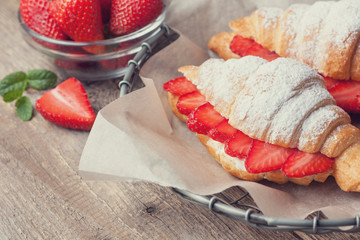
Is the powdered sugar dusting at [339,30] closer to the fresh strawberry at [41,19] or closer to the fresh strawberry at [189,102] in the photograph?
the fresh strawberry at [189,102]

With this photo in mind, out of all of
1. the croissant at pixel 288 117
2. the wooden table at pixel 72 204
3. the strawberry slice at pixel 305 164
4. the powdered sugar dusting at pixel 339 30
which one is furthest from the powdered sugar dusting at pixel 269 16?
the wooden table at pixel 72 204

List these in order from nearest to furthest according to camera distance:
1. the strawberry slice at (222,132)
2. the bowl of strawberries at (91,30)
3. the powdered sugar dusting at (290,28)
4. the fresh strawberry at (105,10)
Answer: the strawberry slice at (222,132)
the powdered sugar dusting at (290,28)
the bowl of strawberries at (91,30)
the fresh strawberry at (105,10)

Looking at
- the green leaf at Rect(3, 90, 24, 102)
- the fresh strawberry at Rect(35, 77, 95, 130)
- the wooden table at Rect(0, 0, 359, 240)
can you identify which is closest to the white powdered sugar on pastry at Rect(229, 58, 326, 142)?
the wooden table at Rect(0, 0, 359, 240)

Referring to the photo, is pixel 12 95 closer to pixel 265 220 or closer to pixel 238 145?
pixel 238 145

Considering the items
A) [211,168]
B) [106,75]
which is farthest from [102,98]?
[211,168]

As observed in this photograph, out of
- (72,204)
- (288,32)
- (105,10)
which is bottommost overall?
(72,204)

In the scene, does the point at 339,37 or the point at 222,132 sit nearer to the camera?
the point at 222,132

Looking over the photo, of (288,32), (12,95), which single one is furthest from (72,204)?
(288,32)
